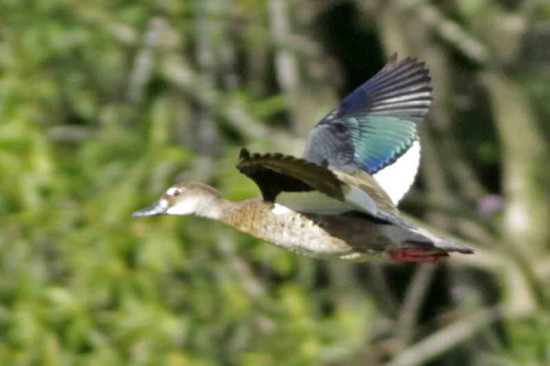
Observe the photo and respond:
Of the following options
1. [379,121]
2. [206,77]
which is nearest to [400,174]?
[379,121]

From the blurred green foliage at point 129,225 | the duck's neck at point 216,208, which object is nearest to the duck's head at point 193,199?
the duck's neck at point 216,208

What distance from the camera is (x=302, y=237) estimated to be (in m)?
3.83

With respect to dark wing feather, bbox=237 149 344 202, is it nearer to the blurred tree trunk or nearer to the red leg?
the red leg

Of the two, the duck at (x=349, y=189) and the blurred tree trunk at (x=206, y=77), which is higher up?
the blurred tree trunk at (x=206, y=77)

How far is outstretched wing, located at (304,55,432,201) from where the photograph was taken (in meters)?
4.21

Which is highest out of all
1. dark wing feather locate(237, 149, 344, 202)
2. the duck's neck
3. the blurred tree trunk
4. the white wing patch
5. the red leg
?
the blurred tree trunk

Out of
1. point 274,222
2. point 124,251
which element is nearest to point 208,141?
point 124,251

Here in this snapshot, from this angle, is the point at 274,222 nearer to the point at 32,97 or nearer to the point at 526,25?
the point at 32,97

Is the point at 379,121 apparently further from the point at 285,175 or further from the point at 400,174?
the point at 285,175

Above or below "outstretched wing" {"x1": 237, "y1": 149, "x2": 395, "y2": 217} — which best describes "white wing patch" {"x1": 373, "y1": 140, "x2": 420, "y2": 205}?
above

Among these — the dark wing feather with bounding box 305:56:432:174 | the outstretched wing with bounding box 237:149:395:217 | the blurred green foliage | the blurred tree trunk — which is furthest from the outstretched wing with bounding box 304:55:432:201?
the blurred tree trunk

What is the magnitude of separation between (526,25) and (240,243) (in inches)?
91.8

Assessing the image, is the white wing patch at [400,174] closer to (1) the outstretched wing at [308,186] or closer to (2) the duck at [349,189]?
(2) the duck at [349,189]

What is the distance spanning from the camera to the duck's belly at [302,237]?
3.81m
